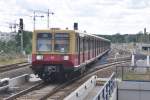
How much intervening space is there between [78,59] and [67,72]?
49.1 inches

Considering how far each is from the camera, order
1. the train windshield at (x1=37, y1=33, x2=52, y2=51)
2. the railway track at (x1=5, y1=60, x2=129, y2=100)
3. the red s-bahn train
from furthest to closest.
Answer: the train windshield at (x1=37, y1=33, x2=52, y2=51) → the red s-bahn train → the railway track at (x1=5, y1=60, x2=129, y2=100)

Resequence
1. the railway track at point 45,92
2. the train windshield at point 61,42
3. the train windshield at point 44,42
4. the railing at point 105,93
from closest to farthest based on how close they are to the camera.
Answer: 1. the railing at point 105,93
2. the railway track at point 45,92
3. the train windshield at point 61,42
4. the train windshield at point 44,42

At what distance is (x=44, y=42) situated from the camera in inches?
928

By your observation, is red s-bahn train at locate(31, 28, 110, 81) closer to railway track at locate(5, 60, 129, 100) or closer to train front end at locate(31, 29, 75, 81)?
train front end at locate(31, 29, 75, 81)

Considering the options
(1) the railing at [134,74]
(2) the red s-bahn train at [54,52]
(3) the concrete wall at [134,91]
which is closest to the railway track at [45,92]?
(2) the red s-bahn train at [54,52]

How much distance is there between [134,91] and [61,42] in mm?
4573

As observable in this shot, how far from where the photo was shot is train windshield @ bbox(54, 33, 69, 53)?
76.5ft

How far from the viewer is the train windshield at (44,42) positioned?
23.4m

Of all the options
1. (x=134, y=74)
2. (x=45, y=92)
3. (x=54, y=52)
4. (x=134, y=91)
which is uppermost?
(x=54, y=52)

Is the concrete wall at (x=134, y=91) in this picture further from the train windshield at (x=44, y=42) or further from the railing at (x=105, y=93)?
the railing at (x=105, y=93)

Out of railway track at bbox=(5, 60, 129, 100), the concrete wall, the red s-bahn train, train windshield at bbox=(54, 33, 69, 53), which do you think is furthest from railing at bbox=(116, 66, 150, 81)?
train windshield at bbox=(54, 33, 69, 53)

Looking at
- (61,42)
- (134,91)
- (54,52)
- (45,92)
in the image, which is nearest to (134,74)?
(134,91)

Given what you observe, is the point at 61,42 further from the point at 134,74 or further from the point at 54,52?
the point at 134,74

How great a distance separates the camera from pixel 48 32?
23.5 meters
